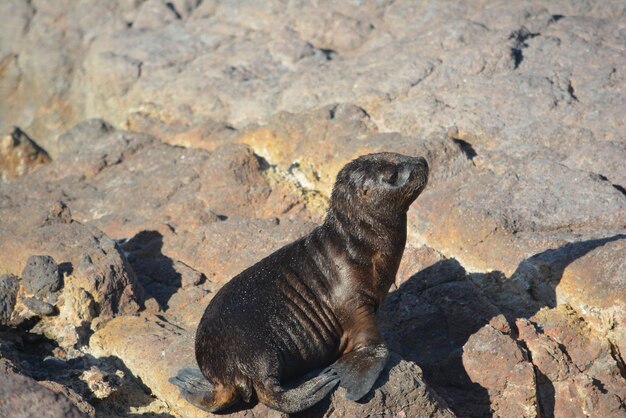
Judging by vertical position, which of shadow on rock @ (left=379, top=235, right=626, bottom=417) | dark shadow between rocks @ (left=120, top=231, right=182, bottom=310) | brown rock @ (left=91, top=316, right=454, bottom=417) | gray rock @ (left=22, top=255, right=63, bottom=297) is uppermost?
gray rock @ (left=22, top=255, right=63, bottom=297)

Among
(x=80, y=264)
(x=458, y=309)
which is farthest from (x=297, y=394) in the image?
(x=80, y=264)

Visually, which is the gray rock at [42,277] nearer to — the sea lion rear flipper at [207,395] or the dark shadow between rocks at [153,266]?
the dark shadow between rocks at [153,266]

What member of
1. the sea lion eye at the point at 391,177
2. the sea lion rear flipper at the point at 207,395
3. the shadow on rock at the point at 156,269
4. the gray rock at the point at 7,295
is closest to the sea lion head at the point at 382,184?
the sea lion eye at the point at 391,177

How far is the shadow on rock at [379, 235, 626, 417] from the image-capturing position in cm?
635

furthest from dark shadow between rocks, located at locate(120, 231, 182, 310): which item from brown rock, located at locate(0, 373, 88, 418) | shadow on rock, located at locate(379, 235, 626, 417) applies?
brown rock, located at locate(0, 373, 88, 418)

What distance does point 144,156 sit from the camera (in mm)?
9789

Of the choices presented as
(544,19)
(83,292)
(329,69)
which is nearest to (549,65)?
(544,19)

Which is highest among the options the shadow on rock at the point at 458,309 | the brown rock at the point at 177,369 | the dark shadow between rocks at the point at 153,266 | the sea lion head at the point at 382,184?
the sea lion head at the point at 382,184

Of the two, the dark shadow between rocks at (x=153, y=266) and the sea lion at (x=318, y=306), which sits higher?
the sea lion at (x=318, y=306)

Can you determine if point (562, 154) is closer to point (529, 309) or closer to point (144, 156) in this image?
point (529, 309)

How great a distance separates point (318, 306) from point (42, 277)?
255cm

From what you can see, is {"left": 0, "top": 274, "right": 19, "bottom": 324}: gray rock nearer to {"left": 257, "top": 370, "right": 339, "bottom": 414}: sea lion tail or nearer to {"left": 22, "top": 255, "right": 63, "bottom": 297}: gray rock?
{"left": 22, "top": 255, "right": 63, "bottom": 297}: gray rock

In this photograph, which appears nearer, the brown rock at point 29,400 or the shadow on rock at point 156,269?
the brown rock at point 29,400

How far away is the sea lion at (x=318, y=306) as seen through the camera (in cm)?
552
